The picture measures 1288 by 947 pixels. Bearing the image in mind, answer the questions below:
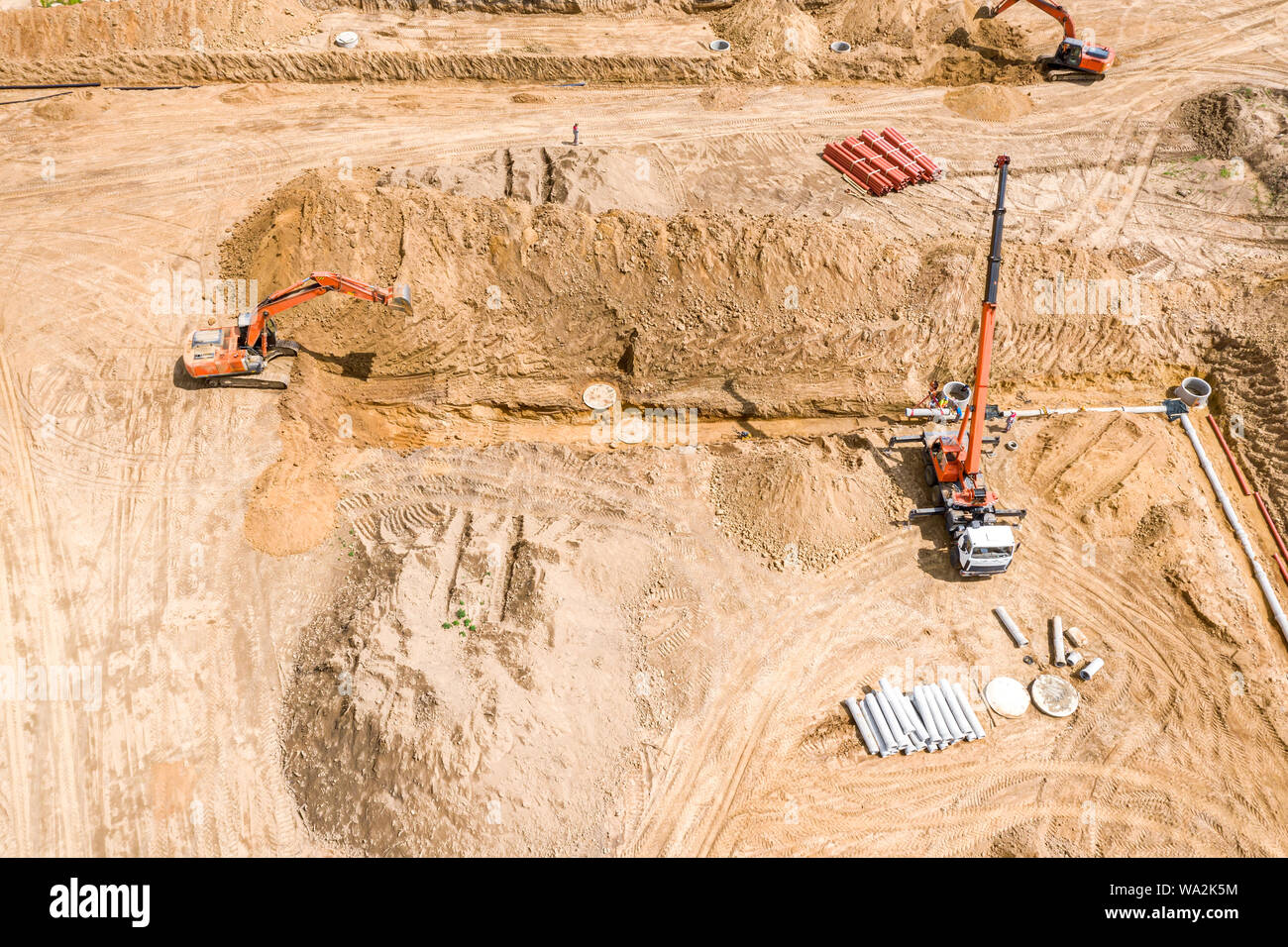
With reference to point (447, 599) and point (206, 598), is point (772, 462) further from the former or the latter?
point (206, 598)

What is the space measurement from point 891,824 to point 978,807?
1747mm

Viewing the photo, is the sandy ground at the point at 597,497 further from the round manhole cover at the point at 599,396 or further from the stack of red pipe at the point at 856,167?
the stack of red pipe at the point at 856,167

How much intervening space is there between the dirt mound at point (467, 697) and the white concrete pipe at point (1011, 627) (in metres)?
7.87

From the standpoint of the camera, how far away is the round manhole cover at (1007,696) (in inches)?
697

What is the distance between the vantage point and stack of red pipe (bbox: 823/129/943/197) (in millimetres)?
27047

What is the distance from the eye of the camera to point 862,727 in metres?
17.3

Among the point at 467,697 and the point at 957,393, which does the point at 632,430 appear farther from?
the point at 467,697

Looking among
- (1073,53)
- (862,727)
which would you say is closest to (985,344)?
(862,727)

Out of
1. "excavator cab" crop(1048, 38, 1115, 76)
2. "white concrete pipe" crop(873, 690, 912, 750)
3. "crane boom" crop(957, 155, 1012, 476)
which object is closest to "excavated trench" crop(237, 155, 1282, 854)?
"crane boom" crop(957, 155, 1012, 476)

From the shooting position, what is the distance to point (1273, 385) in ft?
72.6

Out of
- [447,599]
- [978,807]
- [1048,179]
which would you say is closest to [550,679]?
[447,599]

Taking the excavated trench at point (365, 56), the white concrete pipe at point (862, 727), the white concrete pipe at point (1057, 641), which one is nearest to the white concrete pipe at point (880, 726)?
the white concrete pipe at point (862, 727)
